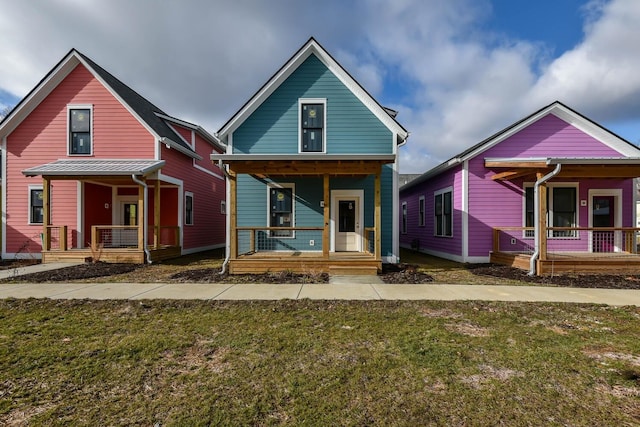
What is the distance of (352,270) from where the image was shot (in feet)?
29.3

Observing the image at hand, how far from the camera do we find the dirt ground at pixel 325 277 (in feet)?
26.2

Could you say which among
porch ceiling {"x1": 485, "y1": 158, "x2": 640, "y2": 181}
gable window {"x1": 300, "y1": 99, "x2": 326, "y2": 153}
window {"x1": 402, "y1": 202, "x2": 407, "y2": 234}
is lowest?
window {"x1": 402, "y1": 202, "x2": 407, "y2": 234}

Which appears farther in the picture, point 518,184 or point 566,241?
point 518,184

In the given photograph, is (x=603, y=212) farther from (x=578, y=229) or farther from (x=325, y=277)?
(x=325, y=277)

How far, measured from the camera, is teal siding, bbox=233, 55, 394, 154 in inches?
447

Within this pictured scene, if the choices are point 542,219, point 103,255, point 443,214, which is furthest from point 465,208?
point 103,255

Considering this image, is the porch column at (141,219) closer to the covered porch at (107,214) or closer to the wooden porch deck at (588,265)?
the covered porch at (107,214)

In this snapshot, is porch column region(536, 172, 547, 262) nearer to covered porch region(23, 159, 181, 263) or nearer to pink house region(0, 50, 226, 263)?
covered porch region(23, 159, 181, 263)

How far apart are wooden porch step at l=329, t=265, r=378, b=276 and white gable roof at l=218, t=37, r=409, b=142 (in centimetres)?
513

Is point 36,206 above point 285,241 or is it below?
above

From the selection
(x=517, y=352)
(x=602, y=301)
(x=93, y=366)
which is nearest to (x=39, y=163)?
(x=93, y=366)

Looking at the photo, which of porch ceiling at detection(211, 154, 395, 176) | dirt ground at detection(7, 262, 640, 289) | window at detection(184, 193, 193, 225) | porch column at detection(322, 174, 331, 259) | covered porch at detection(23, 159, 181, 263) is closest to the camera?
dirt ground at detection(7, 262, 640, 289)

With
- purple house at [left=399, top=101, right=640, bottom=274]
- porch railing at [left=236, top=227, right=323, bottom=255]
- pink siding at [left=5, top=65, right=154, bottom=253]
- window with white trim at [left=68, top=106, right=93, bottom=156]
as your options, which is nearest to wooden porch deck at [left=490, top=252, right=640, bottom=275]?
purple house at [left=399, top=101, right=640, bottom=274]

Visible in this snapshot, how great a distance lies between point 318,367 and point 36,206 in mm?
15176
